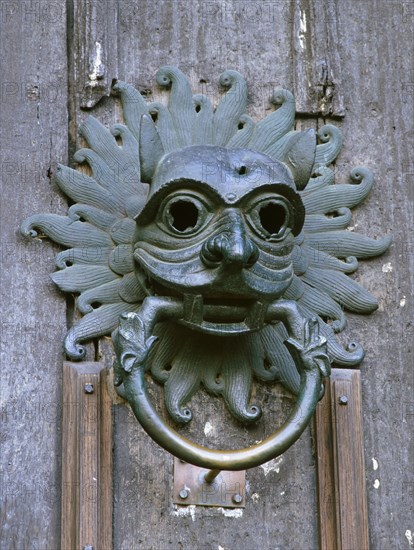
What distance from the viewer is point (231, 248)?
8.79 feet

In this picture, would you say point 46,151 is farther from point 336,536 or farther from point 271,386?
point 336,536

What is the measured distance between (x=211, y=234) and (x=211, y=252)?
0.06 m

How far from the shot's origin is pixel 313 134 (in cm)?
287

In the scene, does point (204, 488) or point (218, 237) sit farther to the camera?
point (204, 488)

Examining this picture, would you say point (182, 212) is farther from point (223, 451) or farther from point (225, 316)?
point (223, 451)

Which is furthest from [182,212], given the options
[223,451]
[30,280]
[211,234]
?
Answer: [223,451]

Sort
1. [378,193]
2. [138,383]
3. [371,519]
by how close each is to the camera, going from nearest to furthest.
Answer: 1. [138,383]
2. [371,519]
3. [378,193]

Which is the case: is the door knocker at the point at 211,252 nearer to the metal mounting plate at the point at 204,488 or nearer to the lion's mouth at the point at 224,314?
the lion's mouth at the point at 224,314

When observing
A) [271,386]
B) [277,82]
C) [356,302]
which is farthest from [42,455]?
[277,82]

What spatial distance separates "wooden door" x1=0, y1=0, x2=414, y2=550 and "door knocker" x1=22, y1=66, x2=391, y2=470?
42 millimetres

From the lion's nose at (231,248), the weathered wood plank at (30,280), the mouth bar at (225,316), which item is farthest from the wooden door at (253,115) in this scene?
the lion's nose at (231,248)

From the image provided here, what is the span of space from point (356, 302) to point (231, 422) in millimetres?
329

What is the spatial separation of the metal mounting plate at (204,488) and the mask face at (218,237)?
31 centimetres

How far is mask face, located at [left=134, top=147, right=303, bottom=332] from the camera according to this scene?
108 inches
